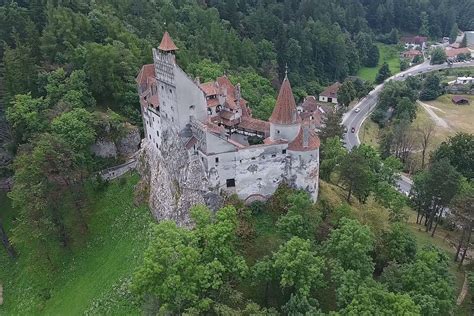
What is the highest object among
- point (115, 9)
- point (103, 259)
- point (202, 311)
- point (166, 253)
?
point (115, 9)

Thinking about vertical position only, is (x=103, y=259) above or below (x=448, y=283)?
below

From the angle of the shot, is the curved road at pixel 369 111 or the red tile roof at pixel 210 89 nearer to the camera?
the red tile roof at pixel 210 89

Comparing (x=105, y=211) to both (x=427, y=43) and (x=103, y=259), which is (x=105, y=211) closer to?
(x=103, y=259)

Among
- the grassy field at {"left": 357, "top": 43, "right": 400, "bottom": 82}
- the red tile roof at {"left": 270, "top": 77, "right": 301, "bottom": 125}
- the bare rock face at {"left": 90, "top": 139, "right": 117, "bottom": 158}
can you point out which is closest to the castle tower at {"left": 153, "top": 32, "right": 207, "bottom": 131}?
the red tile roof at {"left": 270, "top": 77, "right": 301, "bottom": 125}

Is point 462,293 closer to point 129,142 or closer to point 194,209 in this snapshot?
point 194,209

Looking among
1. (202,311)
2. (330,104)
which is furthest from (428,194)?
(330,104)

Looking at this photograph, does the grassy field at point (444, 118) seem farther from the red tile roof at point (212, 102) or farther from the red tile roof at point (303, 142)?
the red tile roof at point (303, 142)

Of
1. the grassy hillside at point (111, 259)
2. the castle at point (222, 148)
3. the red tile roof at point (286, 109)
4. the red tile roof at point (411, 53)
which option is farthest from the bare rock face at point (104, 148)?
the red tile roof at point (411, 53)
